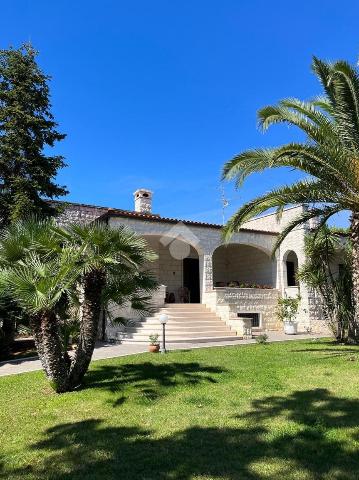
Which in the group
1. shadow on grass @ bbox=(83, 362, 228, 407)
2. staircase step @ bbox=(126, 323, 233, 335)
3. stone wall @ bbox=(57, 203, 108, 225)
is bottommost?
shadow on grass @ bbox=(83, 362, 228, 407)

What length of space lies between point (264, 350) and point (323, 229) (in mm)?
4769

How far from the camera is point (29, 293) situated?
6594mm

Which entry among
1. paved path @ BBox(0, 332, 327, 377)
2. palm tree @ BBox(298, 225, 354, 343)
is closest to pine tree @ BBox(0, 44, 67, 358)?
paved path @ BBox(0, 332, 327, 377)

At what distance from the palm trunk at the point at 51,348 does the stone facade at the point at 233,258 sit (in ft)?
29.0

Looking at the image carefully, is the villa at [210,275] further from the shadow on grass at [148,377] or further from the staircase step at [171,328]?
the shadow on grass at [148,377]

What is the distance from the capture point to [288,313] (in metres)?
19.1

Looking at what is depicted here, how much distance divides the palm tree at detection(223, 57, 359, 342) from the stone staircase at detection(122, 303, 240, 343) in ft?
20.7

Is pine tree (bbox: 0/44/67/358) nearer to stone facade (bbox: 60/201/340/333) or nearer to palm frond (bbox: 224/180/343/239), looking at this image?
stone facade (bbox: 60/201/340/333)

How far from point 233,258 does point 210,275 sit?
5.47 meters

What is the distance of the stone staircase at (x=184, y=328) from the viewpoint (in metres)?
14.9

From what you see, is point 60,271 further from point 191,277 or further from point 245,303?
point 191,277

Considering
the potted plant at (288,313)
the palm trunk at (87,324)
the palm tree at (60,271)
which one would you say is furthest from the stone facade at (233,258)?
the palm trunk at (87,324)

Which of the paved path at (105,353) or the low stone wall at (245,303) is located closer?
the paved path at (105,353)

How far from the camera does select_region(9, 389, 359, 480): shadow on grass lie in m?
3.91
